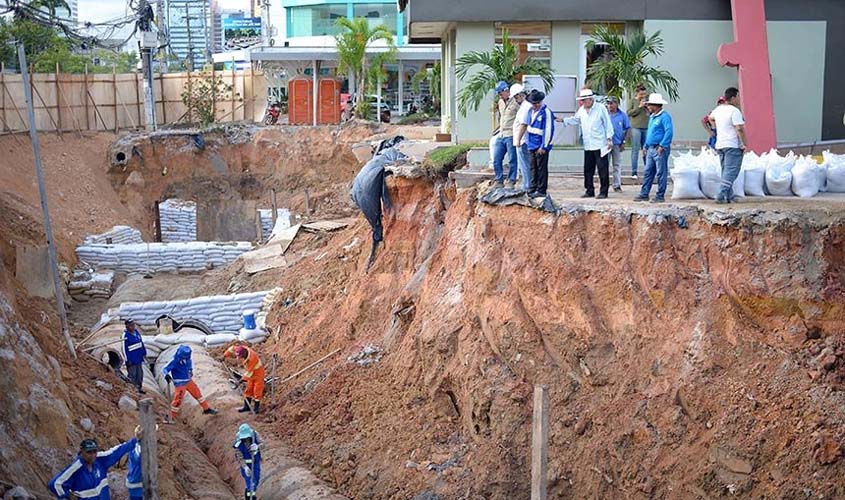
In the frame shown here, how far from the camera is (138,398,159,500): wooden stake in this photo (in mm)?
9961

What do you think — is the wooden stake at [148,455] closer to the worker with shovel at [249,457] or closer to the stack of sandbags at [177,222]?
the worker with shovel at [249,457]

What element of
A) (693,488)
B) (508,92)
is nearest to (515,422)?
(693,488)

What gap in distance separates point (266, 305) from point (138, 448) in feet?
Result: 34.0

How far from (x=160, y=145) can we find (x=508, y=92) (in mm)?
19748

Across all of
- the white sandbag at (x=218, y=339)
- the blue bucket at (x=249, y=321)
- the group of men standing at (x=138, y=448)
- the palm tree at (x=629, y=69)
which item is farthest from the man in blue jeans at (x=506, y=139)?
the white sandbag at (x=218, y=339)

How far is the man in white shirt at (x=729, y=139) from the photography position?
11805 millimetres

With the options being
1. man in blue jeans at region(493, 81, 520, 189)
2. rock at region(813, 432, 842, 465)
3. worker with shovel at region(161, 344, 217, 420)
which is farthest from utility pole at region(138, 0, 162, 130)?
rock at region(813, 432, 842, 465)

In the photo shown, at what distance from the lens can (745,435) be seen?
1060 cm

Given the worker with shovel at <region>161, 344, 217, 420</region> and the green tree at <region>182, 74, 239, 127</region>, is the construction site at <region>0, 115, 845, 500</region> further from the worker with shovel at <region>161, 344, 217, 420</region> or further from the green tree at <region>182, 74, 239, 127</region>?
the green tree at <region>182, 74, 239, 127</region>

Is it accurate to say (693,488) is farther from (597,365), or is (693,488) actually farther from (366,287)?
(366,287)

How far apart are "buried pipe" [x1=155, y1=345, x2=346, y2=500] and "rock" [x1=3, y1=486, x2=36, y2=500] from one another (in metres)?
3.96

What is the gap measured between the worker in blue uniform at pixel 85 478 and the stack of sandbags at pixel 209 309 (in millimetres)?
10842

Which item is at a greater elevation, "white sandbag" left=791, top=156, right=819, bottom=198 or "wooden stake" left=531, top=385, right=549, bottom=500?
"white sandbag" left=791, top=156, right=819, bottom=198

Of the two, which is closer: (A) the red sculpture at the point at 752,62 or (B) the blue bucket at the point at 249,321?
(A) the red sculpture at the point at 752,62
